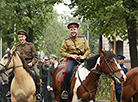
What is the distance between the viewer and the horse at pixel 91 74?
772 centimetres

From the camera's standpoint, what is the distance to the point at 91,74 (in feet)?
26.8

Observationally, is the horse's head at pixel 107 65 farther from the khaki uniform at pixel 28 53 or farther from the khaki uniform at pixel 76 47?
the khaki uniform at pixel 28 53

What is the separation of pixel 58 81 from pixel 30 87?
877 millimetres

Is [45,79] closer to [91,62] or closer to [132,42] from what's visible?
[132,42]

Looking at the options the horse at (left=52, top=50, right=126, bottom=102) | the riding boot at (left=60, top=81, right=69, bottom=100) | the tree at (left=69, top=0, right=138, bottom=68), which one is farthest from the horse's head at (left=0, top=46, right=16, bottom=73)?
the tree at (left=69, top=0, right=138, bottom=68)

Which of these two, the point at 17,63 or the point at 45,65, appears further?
the point at 45,65

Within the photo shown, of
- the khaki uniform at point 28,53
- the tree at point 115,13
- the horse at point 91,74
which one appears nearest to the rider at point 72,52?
the horse at point 91,74

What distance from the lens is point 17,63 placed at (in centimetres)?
915

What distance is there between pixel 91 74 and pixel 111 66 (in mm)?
677

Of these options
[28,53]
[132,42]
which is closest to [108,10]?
[132,42]

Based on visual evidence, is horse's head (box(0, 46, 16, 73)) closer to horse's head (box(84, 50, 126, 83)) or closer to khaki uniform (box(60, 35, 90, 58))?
khaki uniform (box(60, 35, 90, 58))

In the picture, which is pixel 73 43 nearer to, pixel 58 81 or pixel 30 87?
pixel 58 81

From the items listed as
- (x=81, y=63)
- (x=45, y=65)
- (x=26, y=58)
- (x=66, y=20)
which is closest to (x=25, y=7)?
(x=45, y=65)

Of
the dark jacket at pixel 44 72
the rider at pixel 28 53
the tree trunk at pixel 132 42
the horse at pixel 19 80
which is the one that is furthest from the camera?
the tree trunk at pixel 132 42
